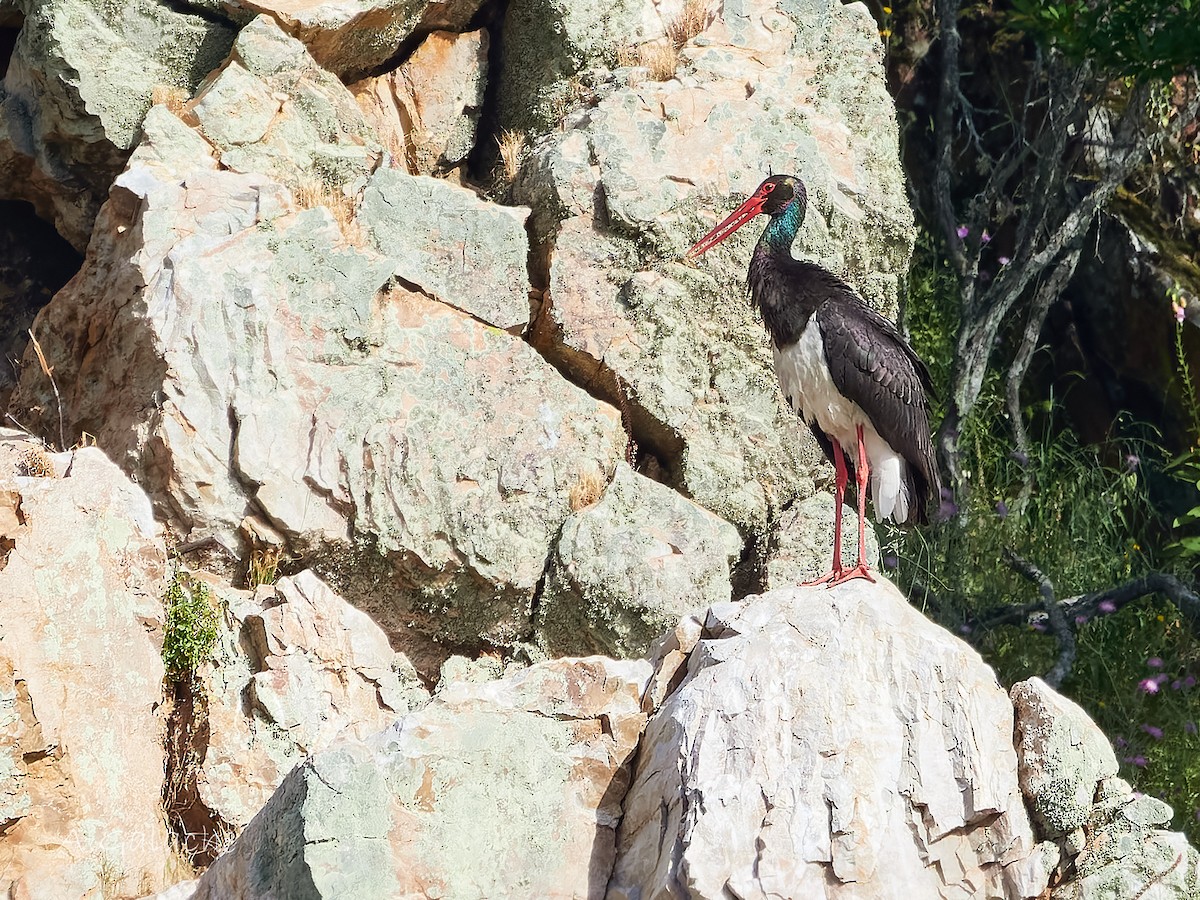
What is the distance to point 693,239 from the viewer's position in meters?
6.95

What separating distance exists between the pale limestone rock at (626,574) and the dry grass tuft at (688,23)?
280 cm

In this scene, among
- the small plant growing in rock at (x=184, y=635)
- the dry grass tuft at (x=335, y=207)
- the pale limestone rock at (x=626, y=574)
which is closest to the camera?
the small plant growing in rock at (x=184, y=635)

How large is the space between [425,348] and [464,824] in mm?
2881

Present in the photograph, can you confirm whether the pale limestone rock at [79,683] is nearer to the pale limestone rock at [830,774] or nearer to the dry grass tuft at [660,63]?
the pale limestone rock at [830,774]

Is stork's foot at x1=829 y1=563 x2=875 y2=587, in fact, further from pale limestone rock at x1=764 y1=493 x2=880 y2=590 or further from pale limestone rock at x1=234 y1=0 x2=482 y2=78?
pale limestone rock at x1=234 y1=0 x2=482 y2=78

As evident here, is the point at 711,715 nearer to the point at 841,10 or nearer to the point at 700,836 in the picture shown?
the point at 700,836

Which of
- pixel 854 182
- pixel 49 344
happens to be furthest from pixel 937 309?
pixel 49 344

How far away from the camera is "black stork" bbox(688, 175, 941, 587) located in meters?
5.36

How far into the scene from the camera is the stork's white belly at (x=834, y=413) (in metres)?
5.46

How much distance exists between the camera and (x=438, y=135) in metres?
7.96

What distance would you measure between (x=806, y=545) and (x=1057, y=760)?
2.42m

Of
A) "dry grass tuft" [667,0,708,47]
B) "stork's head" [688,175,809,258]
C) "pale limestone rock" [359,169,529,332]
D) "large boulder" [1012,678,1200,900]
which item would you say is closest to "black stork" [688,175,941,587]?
"stork's head" [688,175,809,258]

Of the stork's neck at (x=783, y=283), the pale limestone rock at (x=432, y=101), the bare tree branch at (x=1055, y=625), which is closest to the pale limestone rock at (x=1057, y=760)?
the stork's neck at (x=783, y=283)

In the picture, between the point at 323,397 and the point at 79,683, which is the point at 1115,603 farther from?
the point at 79,683
